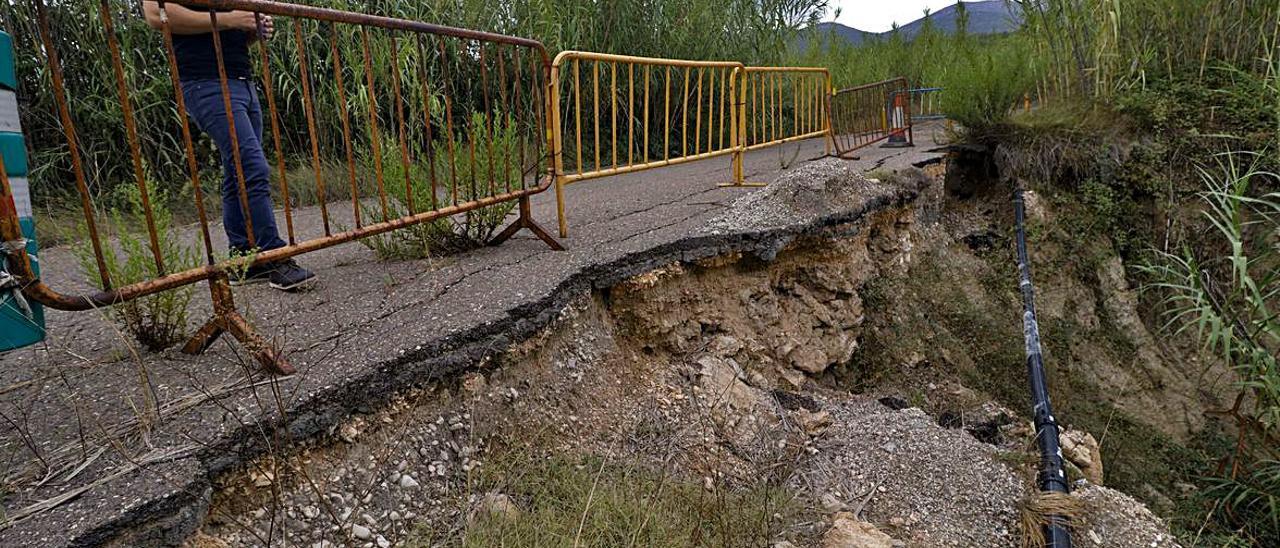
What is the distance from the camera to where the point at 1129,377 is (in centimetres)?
→ 571

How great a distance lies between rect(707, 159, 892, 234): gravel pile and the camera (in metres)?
4.36

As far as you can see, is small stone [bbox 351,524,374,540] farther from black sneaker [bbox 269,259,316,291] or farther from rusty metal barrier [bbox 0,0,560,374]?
black sneaker [bbox 269,259,316,291]

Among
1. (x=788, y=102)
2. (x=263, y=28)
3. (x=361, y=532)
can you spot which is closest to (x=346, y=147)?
(x=263, y=28)

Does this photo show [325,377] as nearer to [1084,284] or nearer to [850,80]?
[1084,284]

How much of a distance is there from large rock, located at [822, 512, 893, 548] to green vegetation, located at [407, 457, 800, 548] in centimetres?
16

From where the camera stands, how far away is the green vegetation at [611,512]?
2.20 metres

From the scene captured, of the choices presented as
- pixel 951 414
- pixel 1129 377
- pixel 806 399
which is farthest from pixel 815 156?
pixel 806 399

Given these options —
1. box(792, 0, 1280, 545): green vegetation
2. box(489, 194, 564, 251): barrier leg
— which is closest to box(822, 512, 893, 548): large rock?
box(489, 194, 564, 251): barrier leg

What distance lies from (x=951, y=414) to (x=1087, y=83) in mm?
4630

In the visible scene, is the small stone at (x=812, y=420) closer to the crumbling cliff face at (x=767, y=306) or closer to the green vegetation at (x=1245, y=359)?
the crumbling cliff face at (x=767, y=306)

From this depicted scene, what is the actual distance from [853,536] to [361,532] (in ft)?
5.21

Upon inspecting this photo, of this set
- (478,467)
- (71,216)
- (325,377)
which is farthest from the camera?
(71,216)

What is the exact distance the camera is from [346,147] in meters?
3.18

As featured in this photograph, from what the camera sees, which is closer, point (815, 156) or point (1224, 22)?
point (1224, 22)
